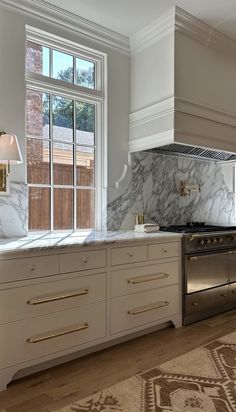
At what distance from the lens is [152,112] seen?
305 cm

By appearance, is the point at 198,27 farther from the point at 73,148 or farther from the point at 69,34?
the point at 73,148

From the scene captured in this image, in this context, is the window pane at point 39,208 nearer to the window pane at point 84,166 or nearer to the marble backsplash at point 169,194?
the window pane at point 84,166

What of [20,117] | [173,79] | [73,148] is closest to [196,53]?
[173,79]

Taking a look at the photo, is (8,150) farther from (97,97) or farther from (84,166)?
(97,97)

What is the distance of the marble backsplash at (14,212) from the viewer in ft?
8.23

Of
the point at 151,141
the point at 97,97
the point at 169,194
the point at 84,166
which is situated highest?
the point at 97,97

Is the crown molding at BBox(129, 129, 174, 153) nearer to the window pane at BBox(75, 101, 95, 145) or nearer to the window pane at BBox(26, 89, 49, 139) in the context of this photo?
the window pane at BBox(75, 101, 95, 145)

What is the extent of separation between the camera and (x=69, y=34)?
2902 mm

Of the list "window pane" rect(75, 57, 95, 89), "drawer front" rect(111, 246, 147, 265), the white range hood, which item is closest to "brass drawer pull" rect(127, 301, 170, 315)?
"drawer front" rect(111, 246, 147, 265)

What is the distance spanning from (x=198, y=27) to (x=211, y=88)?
57 centimetres

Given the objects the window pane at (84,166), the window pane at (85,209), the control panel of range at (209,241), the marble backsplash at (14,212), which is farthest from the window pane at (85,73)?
the control panel of range at (209,241)

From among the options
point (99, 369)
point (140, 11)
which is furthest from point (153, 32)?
point (99, 369)

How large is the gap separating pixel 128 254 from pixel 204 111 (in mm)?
1636

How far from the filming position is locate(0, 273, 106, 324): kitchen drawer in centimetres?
190
